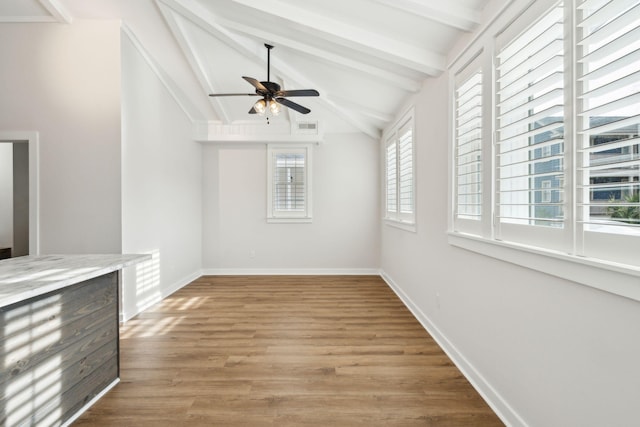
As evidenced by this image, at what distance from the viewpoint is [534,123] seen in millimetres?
1670

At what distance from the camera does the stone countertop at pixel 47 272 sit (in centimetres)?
138

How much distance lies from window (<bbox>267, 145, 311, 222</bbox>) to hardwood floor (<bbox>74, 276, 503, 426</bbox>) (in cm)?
206

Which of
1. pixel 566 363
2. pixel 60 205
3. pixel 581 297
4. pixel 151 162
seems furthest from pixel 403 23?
pixel 60 205

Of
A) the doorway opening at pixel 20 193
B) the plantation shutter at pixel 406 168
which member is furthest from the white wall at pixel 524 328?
the doorway opening at pixel 20 193

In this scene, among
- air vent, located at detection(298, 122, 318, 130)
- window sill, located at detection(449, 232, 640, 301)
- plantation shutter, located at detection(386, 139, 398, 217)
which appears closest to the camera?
window sill, located at detection(449, 232, 640, 301)

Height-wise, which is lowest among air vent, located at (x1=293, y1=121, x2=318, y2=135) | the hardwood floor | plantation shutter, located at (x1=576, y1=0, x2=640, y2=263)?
the hardwood floor

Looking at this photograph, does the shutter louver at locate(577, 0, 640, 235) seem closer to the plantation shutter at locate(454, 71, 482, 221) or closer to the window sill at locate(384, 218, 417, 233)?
the plantation shutter at locate(454, 71, 482, 221)

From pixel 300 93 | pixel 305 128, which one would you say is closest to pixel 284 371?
pixel 300 93

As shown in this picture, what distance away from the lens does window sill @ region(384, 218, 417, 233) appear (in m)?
3.55

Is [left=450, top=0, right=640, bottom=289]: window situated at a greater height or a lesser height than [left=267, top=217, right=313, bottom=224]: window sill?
greater

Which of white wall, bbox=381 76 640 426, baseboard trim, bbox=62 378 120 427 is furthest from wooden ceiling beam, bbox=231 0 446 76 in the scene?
baseboard trim, bbox=62 378 120 427

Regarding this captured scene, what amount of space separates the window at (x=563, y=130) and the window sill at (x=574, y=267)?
14 millimetres

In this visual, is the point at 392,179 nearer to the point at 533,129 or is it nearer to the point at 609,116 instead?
the point at 533,129

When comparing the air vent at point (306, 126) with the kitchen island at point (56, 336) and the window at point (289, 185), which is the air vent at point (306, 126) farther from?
the kitchen island at point (56, 336)
